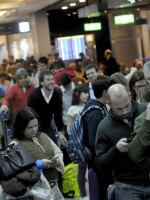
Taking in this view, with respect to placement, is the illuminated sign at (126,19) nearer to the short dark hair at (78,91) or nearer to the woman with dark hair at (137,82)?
the short dark hair at (78,91)

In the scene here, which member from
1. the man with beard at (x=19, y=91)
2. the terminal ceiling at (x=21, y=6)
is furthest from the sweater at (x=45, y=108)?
the terminal ceiling at (x=21, y=6)

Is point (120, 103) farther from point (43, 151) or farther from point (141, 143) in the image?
point (43, 151)

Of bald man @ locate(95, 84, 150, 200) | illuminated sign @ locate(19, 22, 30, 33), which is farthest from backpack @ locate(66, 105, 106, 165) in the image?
illuminated sign @ locate(19, 22, 30, 33)

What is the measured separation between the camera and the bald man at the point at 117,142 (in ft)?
12.1

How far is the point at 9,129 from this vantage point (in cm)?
927

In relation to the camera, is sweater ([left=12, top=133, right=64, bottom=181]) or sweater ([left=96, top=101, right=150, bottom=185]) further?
sweater ([left=12, top=133, right=64, bottom=181])

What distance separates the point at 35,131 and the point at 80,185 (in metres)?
2.10

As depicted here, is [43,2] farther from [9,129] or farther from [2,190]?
[2,190]

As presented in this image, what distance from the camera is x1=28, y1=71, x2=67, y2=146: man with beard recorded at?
7.43 meters

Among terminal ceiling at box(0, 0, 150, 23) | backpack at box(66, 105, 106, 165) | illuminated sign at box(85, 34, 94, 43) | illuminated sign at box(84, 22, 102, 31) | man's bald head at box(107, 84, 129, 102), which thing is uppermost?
terminal ceiling at box(0, 0, 150, 23)

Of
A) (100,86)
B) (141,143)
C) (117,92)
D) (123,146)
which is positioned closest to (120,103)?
(117,92)

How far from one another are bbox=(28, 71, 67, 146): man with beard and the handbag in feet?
10.1

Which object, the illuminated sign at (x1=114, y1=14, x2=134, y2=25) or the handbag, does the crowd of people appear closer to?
the handbag

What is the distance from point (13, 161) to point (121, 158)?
0.99m
